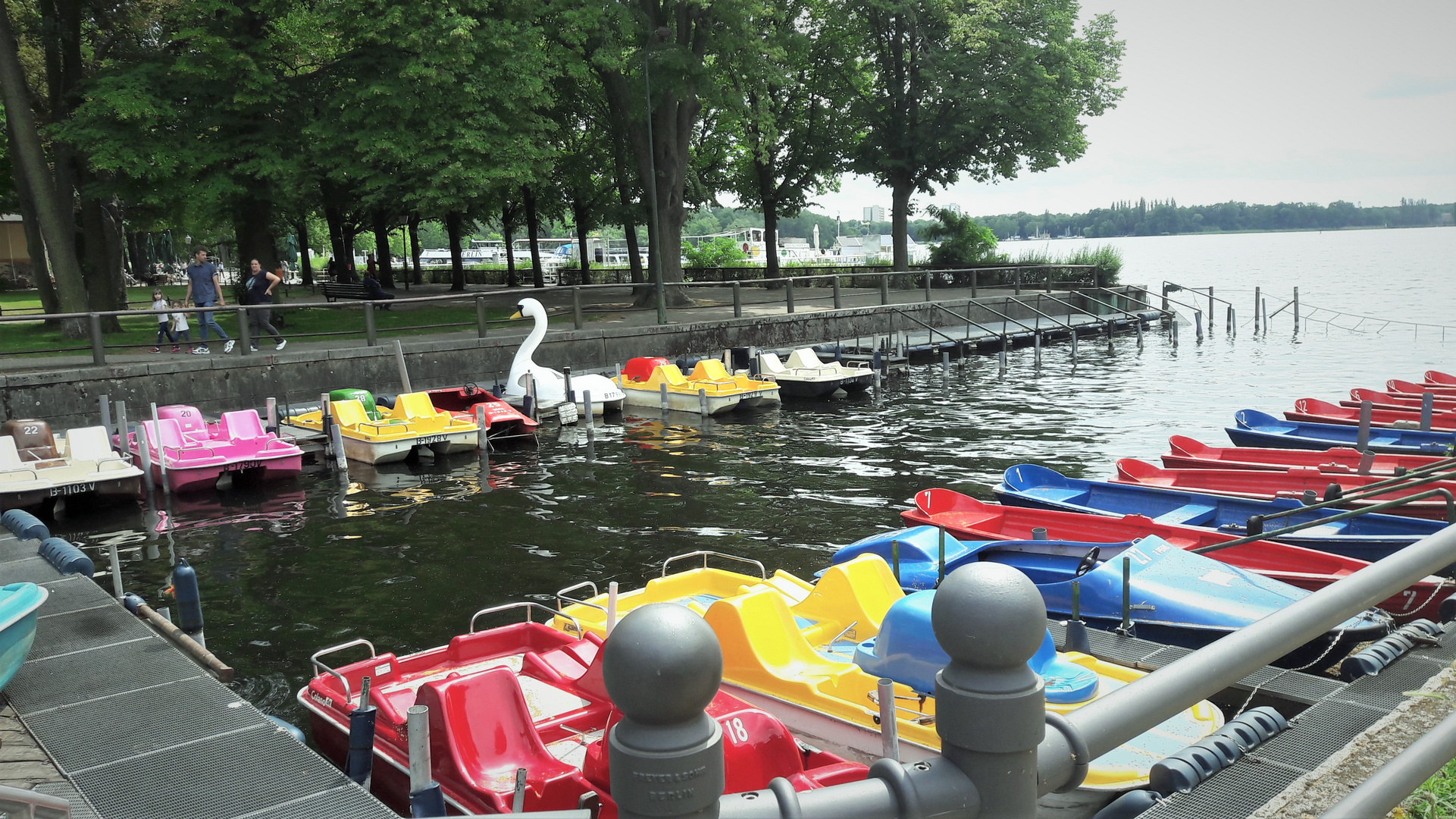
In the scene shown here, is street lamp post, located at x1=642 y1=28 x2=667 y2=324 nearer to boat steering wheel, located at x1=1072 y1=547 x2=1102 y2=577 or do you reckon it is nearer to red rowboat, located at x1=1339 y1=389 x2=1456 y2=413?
red rowboat, located at x1=1339 y1=389 x2=1456 y2=413

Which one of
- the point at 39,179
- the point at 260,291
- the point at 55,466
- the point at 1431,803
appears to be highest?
the point at 39,179

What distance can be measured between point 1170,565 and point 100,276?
31647 mm

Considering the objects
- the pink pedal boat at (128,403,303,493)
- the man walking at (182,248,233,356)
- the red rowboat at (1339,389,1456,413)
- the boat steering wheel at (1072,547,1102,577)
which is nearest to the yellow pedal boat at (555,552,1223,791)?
the boat steering wheel at (1072,547,1102,577)

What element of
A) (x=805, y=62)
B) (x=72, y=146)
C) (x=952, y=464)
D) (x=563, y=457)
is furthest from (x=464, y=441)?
(x=805, y=62)

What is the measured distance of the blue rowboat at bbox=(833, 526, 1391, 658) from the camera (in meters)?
7.95

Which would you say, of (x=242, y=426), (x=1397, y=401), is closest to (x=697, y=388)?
(x=242, y=426)

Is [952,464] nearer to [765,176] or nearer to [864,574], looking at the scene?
[864,574]

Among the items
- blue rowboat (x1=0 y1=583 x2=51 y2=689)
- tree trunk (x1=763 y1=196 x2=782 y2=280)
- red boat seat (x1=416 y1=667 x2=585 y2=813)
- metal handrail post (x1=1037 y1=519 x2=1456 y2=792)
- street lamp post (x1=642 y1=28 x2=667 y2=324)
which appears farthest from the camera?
tree trunk (x1=763 y1=196 x2=782 y2=280)

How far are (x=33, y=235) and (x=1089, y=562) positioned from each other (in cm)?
2975

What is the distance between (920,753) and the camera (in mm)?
6016

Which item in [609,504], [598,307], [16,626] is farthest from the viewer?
[598,307]

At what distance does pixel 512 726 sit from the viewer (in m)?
6.34

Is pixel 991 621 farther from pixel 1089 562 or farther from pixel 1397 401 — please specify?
pixel 1397 401

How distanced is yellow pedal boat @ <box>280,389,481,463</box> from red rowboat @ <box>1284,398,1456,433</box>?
47.2ft
